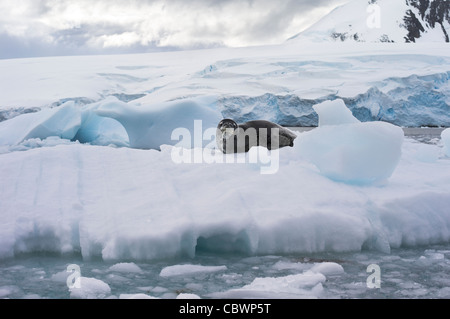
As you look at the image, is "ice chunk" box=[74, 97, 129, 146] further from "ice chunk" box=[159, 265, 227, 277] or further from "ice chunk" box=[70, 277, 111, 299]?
"ice chunk" box=[70, 277, 111, 299]

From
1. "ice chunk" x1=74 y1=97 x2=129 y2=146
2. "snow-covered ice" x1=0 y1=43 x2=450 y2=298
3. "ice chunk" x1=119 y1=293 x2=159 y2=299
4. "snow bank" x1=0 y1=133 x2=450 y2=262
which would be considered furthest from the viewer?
"ice chunk" x1=74 y1=97 x2=129 y2=146

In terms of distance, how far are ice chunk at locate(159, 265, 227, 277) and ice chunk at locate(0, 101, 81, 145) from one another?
646 centimetres

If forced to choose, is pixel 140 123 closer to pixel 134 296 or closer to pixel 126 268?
pixel 126 268

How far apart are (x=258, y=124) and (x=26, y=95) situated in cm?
1312

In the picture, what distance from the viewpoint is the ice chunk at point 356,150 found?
3414mm

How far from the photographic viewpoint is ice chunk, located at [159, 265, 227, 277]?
2498 mm

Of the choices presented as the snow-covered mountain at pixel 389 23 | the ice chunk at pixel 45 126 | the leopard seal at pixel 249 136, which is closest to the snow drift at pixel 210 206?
the leopard seal at pixel 249 136

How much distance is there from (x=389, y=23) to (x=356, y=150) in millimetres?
49458

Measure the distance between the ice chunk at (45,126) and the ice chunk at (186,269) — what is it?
6460mm

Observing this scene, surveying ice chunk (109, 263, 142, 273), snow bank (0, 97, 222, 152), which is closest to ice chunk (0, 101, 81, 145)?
snow bank (0, 97, 222, 152)

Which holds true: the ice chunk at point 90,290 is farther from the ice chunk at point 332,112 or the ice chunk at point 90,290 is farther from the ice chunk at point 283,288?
the ice chunk at point 332,112

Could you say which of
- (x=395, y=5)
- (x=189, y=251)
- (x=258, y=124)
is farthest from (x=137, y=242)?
(x=395, y=5)

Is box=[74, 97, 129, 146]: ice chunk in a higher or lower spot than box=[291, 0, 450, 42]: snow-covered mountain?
lower

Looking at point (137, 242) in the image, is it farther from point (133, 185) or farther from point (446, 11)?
point (446, 11)
